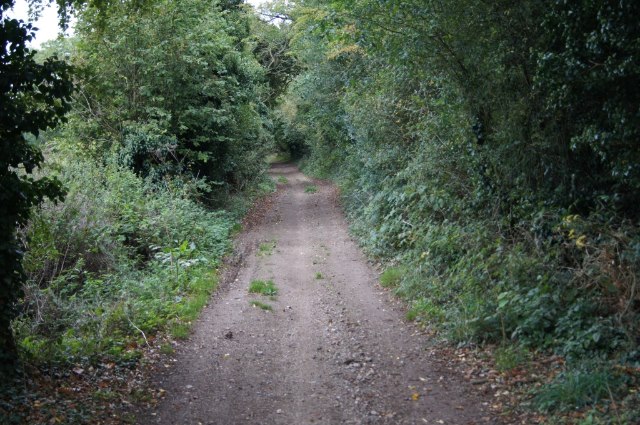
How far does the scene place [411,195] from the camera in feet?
48.5

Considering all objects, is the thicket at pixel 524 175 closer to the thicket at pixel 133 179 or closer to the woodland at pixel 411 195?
the woodland at pixel 411 195

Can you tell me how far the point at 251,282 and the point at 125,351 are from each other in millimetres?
5280

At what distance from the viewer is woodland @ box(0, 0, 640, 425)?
682cm

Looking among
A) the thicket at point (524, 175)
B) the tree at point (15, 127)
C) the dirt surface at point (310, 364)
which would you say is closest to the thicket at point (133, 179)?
the tree at point (15, 127)

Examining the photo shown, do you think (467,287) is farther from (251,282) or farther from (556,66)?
(251,282)

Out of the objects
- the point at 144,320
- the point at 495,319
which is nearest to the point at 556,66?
the point at 495,319

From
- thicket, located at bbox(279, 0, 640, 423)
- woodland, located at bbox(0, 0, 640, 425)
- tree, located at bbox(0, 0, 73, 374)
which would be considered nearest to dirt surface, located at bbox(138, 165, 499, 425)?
woodland, located at bbox(0, 0, 640, 425)

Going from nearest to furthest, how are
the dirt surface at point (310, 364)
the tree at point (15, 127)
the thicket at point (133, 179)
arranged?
the tree at point (15, 127)
the dirt surface at point (310, 364)
the thicket at point (133, 179)

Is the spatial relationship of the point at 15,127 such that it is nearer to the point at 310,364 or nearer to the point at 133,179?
the point at 310,364

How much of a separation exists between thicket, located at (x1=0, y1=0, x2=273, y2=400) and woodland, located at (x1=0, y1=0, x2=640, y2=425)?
66mm

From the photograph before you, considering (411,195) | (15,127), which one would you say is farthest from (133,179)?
(15,127)

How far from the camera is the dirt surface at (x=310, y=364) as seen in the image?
22.2ft

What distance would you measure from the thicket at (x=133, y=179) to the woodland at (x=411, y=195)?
7cm

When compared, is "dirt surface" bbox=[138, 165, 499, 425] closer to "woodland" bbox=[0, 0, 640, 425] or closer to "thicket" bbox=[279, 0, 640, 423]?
"woodland" bbox=[0, 0, 640, 425]
